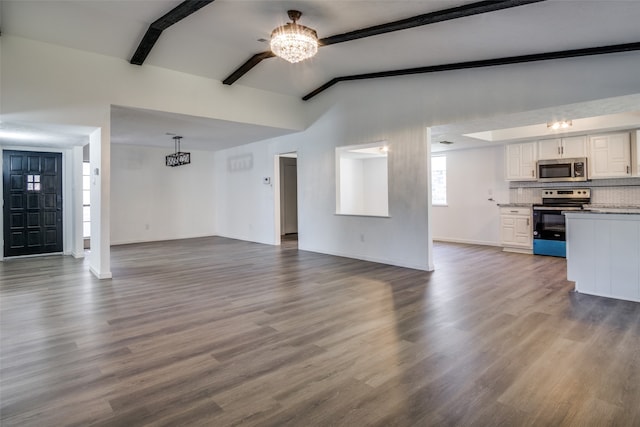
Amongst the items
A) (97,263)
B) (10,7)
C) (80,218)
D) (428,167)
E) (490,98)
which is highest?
(10,7)

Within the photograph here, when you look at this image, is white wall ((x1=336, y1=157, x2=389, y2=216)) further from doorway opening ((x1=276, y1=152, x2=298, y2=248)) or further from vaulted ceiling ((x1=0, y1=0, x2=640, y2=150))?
vaulted ceiling ((x1=0, y1=0, x2=640, y2=150))

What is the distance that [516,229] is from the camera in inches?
279

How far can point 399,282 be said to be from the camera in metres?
4.82

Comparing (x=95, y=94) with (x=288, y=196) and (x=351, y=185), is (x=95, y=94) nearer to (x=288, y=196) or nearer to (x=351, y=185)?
(x=288, y=196)

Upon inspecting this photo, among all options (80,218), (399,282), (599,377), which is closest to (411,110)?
(399,282)

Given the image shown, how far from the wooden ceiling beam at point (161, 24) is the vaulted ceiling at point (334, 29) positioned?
0.06 m

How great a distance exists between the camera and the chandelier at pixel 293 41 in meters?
3.67

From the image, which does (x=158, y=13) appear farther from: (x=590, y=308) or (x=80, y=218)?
(x=590, y=308)

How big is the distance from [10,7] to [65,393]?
4.10m

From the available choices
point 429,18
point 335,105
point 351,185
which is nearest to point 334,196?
point 335,105

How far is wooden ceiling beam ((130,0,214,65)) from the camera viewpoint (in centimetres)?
378

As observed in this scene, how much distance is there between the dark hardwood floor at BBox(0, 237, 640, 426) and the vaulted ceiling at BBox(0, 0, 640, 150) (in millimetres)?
2802

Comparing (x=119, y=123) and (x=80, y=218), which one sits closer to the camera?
(x=119, y=123)

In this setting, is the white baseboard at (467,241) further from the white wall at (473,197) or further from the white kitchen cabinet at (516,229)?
the white kitchen cabinet at (516,229)
